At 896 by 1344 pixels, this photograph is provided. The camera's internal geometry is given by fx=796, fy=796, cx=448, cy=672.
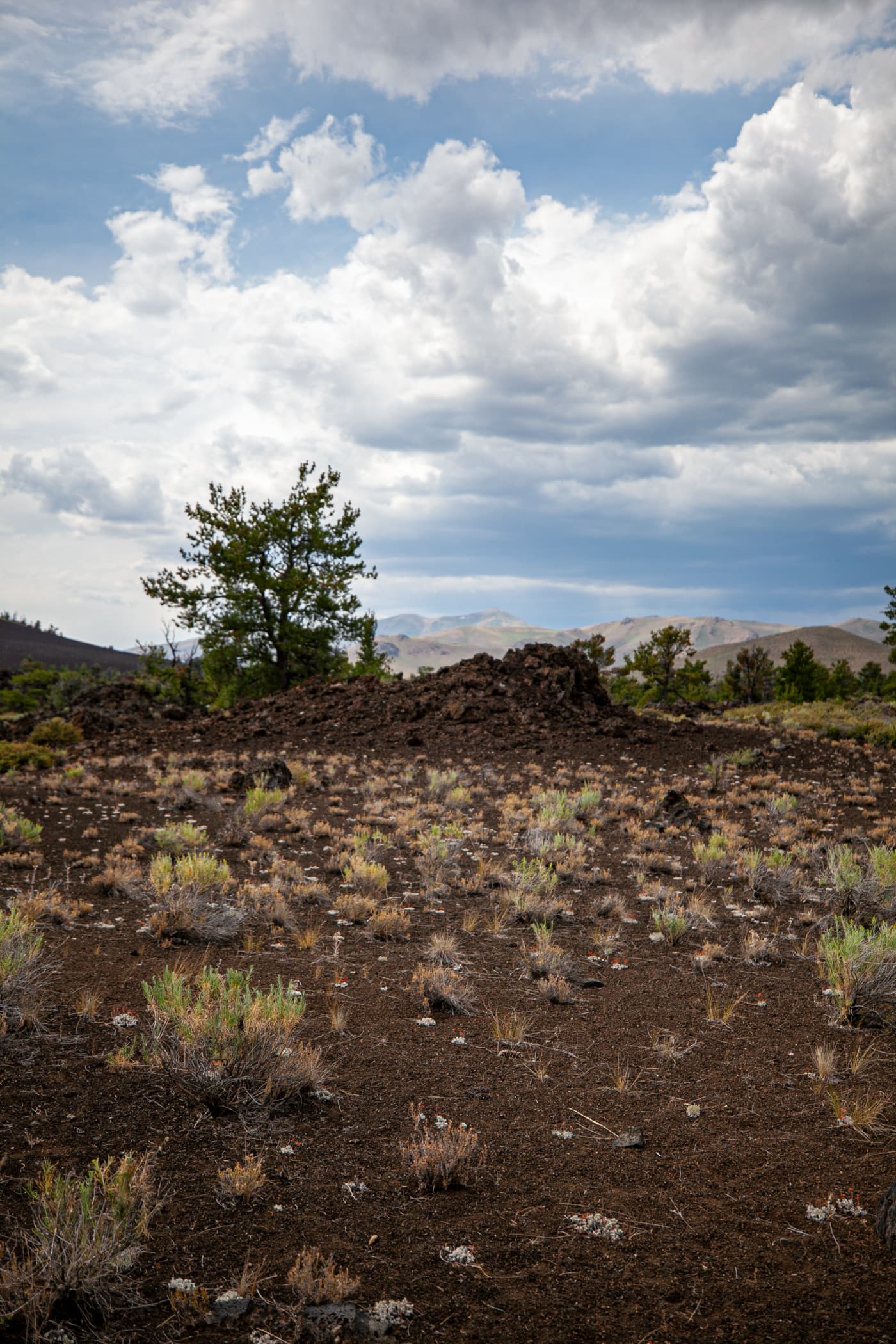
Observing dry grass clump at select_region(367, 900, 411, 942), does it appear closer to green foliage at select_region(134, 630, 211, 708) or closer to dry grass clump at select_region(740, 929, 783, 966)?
dry grass clump at select_region(740, 929, 783, 966)

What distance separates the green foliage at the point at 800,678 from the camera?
57.4 metres

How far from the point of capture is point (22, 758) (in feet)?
67.7

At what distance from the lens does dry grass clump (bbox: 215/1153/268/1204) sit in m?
3.65

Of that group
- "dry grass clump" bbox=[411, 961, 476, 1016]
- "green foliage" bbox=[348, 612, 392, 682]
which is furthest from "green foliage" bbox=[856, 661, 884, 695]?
"dry grass clump" bbox=[411, 961, 476, 1016]

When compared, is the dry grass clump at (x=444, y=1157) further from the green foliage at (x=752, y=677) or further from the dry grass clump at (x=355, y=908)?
the green foliage at (x=752, y=677)

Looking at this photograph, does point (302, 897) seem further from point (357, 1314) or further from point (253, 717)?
point (253, 717)

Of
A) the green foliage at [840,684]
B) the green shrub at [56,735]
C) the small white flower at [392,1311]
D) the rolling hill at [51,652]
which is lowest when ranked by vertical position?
the small white flower at [392,1311]

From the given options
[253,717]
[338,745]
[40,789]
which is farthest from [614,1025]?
[253,717]

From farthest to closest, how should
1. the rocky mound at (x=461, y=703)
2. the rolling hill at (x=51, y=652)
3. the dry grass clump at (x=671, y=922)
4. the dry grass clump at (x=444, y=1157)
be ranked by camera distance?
1. the rolling hill at (x=51, y=652)
2. the rocky mound at (x=461, y=703)
3. the dry grass clump at (x=671, y=922)
4. the dry grass clump at (x=444, y=1157)

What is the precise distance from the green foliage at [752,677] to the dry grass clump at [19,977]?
169 ft

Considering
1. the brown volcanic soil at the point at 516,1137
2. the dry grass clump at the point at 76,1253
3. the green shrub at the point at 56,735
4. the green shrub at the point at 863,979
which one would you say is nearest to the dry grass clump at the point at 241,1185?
the brown volcanic soil at the point at 516,1137

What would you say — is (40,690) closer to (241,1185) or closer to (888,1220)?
(241,1185)

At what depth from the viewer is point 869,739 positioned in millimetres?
24703

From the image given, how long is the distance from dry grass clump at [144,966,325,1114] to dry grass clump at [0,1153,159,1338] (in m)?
1.12
